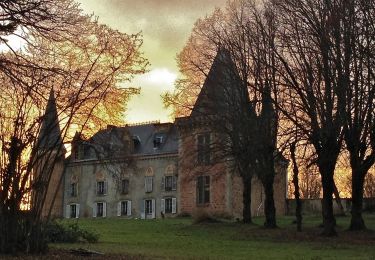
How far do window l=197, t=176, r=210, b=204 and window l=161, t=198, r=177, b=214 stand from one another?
4713mm

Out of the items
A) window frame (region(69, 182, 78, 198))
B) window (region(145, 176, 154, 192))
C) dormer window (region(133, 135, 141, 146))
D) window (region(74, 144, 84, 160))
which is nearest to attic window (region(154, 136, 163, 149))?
dormer window (region(133, 135, 141, 146))

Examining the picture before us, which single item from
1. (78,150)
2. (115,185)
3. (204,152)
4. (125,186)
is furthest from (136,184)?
(78,150)

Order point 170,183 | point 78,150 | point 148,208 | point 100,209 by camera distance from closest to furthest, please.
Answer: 1. point 78,150
2. point 170,183
3. point 148,208
4. point 100,209

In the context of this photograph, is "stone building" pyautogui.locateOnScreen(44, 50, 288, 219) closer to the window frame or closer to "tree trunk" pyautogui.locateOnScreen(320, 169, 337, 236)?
the window frame

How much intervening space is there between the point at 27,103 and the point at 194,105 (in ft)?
67.2

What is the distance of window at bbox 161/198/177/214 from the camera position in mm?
63750

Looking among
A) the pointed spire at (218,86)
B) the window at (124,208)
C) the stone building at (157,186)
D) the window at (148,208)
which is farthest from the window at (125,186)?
the pointed spire at (218,86)

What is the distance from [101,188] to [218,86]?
36624mm

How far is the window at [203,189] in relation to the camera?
5931 centimetres

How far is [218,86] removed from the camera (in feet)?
120

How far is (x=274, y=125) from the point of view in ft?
106

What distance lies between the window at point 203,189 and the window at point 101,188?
14.0m

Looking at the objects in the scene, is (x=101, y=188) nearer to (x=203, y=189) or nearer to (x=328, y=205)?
(x=203, y=189)

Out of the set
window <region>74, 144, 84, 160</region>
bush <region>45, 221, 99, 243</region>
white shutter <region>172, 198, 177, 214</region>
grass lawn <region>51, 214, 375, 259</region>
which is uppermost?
window <region>74, 144, 84, 160</region>
